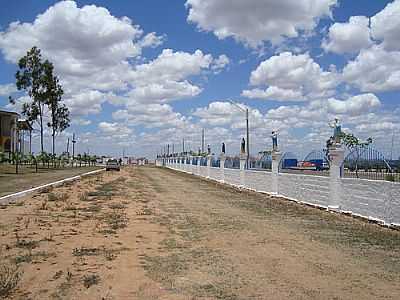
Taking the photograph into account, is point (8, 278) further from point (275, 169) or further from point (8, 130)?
point (8, 130)

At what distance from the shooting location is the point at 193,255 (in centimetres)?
887

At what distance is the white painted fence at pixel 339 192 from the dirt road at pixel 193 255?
73 cm

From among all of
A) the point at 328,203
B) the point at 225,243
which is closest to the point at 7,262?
the point at 225,243

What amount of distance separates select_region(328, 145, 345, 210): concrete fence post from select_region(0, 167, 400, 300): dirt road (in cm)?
152

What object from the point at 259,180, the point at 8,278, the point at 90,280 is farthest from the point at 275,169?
the point at 8,278

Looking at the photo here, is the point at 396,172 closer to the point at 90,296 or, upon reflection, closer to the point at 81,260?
the point at 81,260

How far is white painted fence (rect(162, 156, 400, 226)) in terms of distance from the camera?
Result: 13364 millimetres

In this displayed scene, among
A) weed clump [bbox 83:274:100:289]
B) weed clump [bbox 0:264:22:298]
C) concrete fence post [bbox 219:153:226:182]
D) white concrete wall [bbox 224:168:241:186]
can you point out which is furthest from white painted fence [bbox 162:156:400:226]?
concrete fence post [bbox 219:153:226:182]

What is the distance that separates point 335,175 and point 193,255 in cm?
932

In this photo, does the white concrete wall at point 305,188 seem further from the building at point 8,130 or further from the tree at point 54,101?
the building at point 8,130

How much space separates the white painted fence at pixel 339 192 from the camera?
13.4 m

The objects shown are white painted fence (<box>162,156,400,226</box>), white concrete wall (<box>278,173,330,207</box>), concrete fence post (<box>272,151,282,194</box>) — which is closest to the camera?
white painted fence (<box>162,156,400,226</box>)

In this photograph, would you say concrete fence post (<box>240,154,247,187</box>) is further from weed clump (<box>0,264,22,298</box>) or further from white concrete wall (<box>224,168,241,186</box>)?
weed clump (<box>0,264,22,298</box>)

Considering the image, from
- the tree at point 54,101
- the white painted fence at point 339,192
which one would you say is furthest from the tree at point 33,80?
the white painted fence at point 339,192
